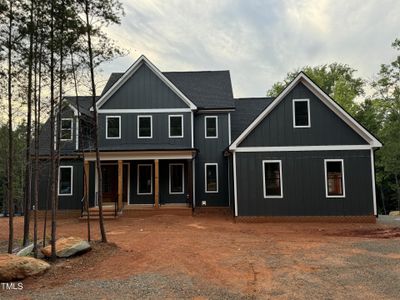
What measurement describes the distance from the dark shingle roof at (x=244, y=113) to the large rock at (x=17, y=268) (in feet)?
48.9

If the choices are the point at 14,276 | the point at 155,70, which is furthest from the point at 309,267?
the point at 155,70

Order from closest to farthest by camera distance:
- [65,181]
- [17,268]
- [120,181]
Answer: [17,268], [120,181], [65,181]

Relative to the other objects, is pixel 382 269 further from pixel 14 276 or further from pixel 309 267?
pixel 14 276

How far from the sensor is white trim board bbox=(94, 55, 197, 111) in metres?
19.6

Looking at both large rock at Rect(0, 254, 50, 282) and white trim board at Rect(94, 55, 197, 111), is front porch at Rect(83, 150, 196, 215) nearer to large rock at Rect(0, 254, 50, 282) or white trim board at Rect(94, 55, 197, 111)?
white trim board at Rect(94, 55, 197, 111)

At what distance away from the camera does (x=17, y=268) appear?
699 cm

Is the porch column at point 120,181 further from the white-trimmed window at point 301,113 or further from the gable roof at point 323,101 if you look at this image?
the white-trimmed window at point 301,113

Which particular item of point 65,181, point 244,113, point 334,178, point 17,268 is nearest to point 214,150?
point 244,113

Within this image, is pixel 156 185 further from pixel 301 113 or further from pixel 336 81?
pixel 336 81

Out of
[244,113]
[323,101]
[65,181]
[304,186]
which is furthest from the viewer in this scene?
[244,113]

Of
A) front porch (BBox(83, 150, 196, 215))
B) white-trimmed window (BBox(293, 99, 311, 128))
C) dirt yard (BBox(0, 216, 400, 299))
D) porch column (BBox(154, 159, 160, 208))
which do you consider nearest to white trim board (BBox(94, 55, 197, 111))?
front porch (BBox(83, 150, 196, 215))

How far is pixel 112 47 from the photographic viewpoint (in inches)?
404

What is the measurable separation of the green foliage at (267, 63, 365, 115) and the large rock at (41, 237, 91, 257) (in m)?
32.2

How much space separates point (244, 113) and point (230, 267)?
644 inches
